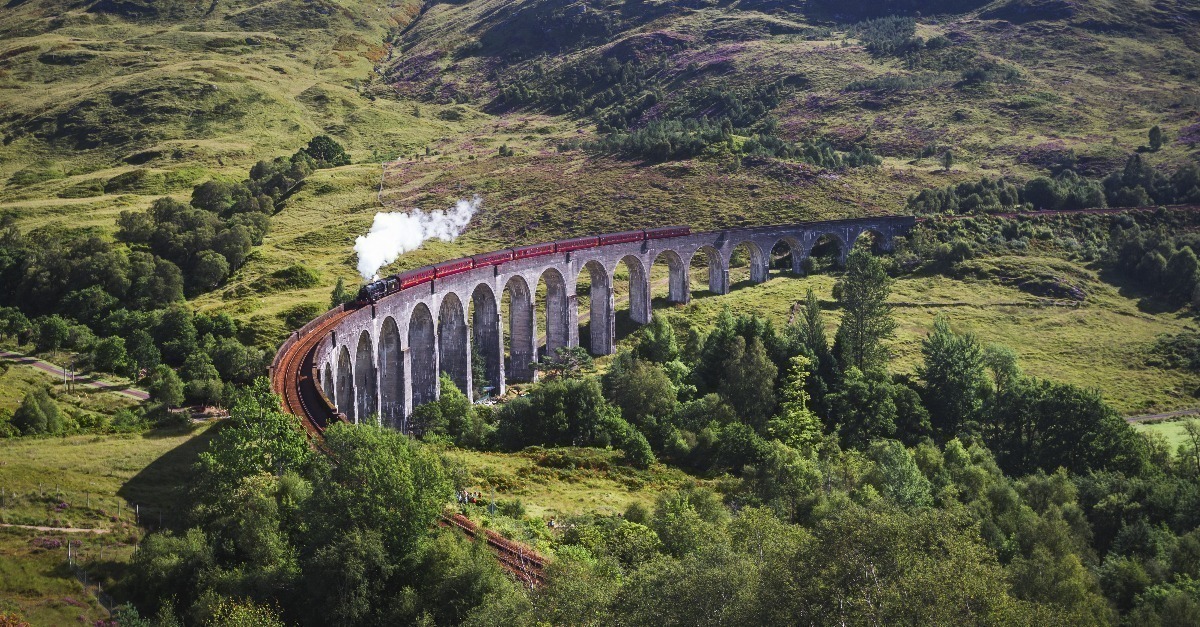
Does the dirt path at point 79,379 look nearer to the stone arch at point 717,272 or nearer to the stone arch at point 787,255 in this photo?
the stone arch at point 717,272

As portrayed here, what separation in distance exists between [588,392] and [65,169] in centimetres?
10914

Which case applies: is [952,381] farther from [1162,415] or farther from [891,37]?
[891,37]

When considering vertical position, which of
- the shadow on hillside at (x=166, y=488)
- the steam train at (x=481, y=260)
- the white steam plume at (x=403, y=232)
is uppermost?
the steam train at (x=481, y=260)

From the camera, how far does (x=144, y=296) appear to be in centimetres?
8431

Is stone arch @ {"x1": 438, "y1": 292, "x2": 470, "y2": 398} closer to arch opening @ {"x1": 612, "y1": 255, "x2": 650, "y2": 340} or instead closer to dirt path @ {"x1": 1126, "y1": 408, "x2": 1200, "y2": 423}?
arch opening @ {"x1": 612, "y1": 255, "x2": 650, "y2": 340}

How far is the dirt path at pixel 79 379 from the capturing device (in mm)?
66562

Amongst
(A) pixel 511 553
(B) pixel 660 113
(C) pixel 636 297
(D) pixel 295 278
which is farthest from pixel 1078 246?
(A) pixel 511 553

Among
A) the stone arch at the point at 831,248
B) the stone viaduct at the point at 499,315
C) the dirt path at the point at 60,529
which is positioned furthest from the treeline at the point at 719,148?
the dirt path at the point at 60,529

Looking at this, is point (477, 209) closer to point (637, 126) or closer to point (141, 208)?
point (141, 208)

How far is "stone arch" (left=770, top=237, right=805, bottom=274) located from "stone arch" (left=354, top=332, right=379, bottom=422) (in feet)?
186

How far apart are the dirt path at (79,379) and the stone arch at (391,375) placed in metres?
18.4

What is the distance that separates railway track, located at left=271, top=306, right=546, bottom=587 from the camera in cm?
3369

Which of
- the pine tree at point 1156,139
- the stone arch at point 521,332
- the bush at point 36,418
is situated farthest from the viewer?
the pine tree at point 1156,139

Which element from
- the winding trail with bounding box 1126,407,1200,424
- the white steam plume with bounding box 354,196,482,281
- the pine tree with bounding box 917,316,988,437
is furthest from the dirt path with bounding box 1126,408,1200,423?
the white steam plume with bounding box 354,196,482,281
